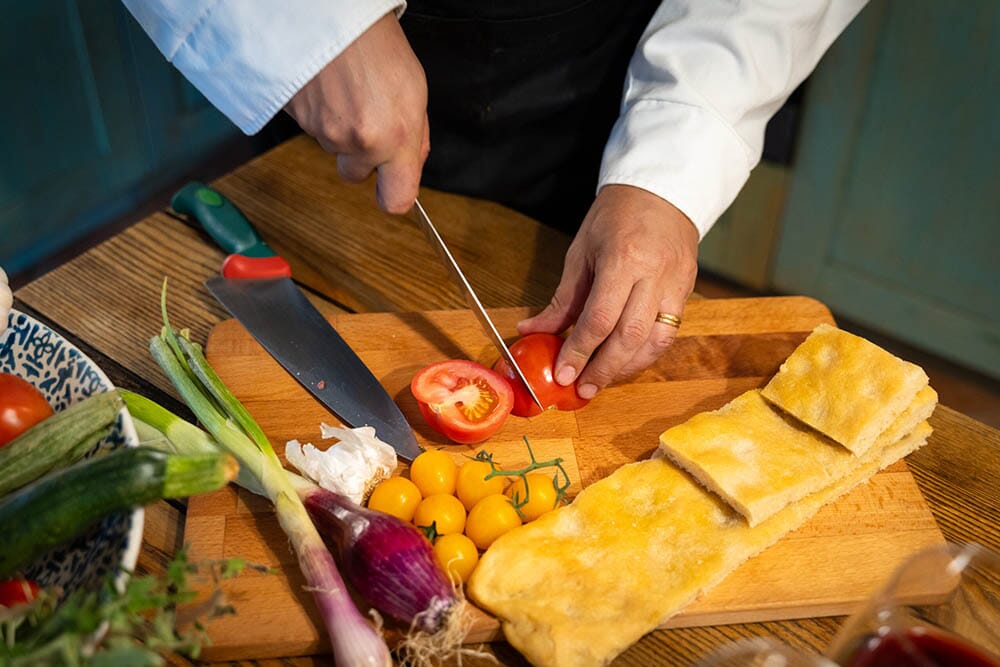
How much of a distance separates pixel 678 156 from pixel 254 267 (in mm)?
894

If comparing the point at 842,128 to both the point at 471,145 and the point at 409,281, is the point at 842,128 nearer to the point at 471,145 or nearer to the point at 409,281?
the point at 471,145

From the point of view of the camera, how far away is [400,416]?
5.47ft

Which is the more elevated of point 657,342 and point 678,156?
point 678,156

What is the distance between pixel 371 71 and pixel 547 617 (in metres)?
0.91

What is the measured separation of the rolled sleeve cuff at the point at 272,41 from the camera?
1494mm

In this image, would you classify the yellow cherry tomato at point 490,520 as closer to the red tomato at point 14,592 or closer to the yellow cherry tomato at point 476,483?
the yellow cherry tomato at point 476,483

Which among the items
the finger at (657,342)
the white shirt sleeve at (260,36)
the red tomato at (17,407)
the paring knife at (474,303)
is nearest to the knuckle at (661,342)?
the finger at (657,342)

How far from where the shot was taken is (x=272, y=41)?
151 cm

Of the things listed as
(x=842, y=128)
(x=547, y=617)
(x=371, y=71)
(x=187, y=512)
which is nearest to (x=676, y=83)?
(x=371, y=71)

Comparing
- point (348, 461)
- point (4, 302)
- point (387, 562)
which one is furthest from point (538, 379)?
point (4, 302)

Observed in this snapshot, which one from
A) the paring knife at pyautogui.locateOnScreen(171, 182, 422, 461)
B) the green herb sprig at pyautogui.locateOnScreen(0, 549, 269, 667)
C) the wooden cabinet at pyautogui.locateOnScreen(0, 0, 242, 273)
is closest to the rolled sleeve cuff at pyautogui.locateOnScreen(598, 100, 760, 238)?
the paring knife at pyautogui.locateOnScreen(171, 182, 422, 461)

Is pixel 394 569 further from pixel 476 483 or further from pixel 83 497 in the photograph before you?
pixel 83 497

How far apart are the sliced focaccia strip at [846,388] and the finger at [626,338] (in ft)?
0.79

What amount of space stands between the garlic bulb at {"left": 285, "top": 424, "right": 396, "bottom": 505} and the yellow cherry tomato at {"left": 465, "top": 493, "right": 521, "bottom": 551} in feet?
0.59
